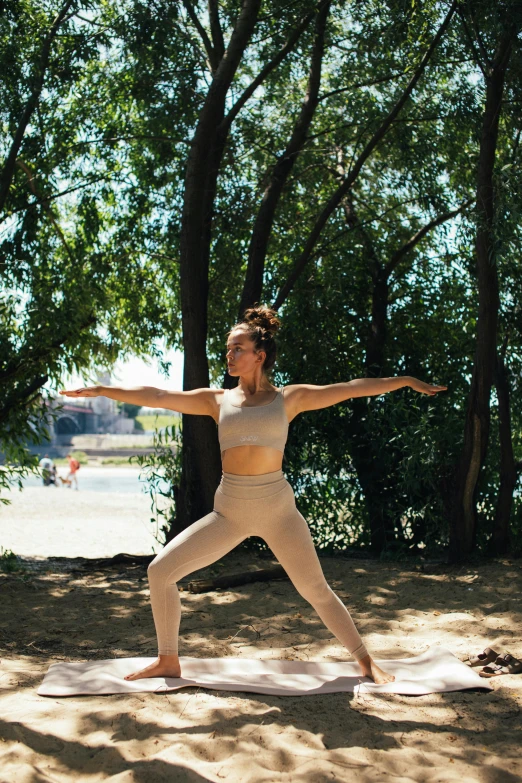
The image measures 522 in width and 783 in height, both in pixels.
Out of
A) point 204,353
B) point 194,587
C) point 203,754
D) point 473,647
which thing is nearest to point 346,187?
point 204,353

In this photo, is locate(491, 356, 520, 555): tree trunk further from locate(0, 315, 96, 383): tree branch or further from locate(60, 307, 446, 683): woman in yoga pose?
locate(0, 315, 96, 383): tree branch

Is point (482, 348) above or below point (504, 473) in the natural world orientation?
above

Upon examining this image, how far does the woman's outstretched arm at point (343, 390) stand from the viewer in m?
4.24

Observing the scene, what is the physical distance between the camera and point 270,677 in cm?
455

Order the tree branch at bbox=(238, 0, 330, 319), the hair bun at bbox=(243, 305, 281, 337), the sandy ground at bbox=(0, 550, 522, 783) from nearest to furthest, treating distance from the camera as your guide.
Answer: the sandy ground at bbox=(0, 550, 522, 783)
the hair bun at bbox=(243, 305, 281, 337)
the tree branch at bbox=(238, 0, 330, 319)

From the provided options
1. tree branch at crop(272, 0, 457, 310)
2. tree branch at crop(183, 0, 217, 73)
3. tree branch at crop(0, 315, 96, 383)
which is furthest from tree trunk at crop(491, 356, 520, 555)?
tree branch at crop(183, 0, 217, 73)

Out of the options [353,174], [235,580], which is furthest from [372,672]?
[353,174]

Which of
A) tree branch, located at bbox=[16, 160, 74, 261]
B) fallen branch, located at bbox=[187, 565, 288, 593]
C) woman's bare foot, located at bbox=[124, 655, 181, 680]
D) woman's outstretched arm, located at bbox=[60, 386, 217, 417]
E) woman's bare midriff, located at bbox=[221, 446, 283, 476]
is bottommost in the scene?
fallen branch, located at bbox=[187, 565, 288, 593]

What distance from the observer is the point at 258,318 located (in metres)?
4.38

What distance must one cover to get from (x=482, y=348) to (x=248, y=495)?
13.9 feet

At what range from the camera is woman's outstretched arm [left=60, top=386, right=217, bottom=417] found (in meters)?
4.16

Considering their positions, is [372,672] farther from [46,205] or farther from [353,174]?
[46,205]

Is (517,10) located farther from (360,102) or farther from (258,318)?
(258,318)

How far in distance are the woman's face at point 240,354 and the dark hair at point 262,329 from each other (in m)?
0.03
